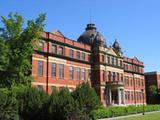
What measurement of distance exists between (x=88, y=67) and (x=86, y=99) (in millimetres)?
29820

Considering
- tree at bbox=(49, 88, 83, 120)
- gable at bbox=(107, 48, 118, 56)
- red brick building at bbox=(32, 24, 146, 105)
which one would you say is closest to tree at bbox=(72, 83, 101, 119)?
tree at bbox=(49, 88, 83, 120)

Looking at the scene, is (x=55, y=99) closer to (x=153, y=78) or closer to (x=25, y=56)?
(x=25, y=56)

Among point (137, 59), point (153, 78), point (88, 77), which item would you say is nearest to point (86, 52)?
point (88, 77)

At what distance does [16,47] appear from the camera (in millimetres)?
29266

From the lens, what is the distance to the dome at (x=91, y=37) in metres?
63.6

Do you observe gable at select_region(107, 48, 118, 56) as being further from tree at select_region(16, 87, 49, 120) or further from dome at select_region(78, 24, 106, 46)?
tree at select_region(16, 87, 49, 120)

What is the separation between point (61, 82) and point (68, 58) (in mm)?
4847

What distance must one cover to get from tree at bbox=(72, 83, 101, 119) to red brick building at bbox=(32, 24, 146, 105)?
14157 millimetres

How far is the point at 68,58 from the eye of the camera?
55000 millimetres

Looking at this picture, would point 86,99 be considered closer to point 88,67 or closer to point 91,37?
point 88,67

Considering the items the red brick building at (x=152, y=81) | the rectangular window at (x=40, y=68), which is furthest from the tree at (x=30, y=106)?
the red brick building at (x=152, y=81)

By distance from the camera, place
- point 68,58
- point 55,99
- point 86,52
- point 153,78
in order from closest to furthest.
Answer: point 55,99, point 68,58, point 86,52, point 153,78

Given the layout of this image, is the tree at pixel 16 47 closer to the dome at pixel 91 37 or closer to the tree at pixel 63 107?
the tree at pixel 63 107

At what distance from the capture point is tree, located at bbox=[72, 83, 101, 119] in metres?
31.6
